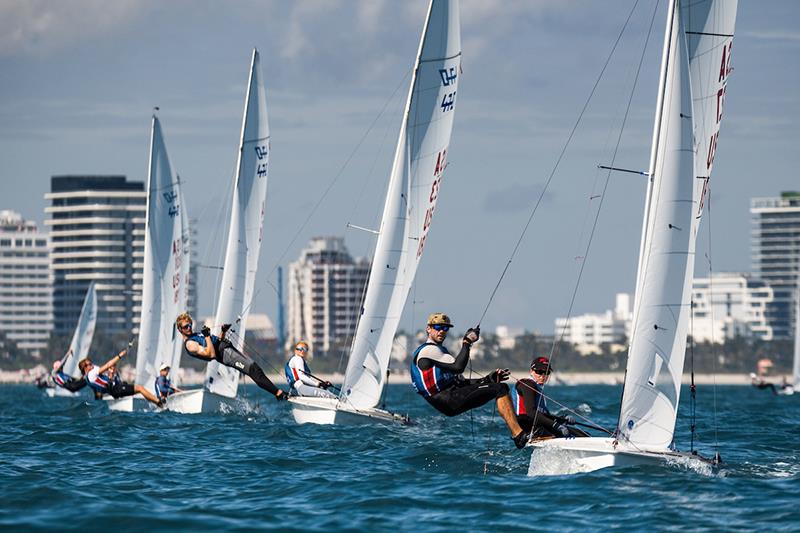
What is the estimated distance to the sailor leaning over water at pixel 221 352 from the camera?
20.3m

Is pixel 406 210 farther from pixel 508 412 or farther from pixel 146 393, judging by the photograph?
pixel 508 412

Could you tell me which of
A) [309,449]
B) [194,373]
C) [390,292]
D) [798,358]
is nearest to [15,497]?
[309,449]

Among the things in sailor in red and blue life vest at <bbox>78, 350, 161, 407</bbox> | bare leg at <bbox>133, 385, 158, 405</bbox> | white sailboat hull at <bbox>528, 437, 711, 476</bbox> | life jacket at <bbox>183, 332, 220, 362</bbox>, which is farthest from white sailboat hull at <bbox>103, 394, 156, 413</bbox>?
white sailboat hull at <bbox>528, 437, 711, 476</bbox>

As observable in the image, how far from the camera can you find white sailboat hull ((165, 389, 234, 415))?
107ft

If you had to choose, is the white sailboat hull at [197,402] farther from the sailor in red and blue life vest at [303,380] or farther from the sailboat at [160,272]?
the sailboat at [160,272]

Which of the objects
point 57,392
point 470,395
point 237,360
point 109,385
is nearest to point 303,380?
point 109,385

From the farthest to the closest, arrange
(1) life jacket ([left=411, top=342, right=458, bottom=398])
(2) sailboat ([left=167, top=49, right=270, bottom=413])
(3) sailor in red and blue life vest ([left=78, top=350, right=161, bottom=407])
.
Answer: (2) sailboat ([left=167, top=49, right=270, bottom=413]), (3) sailor in red and blue life vest ([left=78, top=350, right=161, bottom=407]), (1) life jacket ([left=411, top=342, right=458, bottom=398])

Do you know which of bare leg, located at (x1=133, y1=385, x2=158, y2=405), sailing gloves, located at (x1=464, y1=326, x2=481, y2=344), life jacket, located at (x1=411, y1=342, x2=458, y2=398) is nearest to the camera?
sailing gloves, located at (x1=464, y1=326, x2=481, y2=344)

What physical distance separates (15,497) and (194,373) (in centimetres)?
18607

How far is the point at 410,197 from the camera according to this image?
2811 cm

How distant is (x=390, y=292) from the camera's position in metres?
27.7

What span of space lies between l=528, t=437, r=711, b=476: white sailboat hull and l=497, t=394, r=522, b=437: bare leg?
523 millimetres

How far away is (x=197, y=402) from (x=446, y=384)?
53.5ft

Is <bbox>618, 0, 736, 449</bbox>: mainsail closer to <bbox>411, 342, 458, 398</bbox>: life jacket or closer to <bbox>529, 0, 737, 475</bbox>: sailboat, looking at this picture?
<bbox>529, 0, 737, 475</bbox>: sailboat
